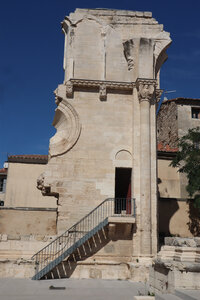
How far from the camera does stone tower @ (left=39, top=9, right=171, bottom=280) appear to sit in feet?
47.0

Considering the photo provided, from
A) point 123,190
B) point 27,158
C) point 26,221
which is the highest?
point 27,158

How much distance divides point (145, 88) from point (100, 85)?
207 centimetres

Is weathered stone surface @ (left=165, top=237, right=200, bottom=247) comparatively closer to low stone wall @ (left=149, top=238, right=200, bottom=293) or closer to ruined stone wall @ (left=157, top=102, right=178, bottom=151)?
low stone wall @ (left=149, top=238, right=200, bottom=293)

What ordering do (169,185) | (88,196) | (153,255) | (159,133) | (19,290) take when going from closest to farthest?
(19,290) < (153,255) < (88,196) < (169,185) < (159,133)

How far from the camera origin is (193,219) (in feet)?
62.5

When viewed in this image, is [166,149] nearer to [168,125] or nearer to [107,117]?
[168,125]

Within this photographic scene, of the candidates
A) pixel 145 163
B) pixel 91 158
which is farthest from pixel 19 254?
pixel 145 163

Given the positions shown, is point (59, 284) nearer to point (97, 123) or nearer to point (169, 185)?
point (97, 123)

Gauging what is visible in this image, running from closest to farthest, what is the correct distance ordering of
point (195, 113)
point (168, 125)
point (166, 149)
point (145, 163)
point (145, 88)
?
point (145, 163), point (145, 88), point (166, 149), point (195, 113), point (168, 125)

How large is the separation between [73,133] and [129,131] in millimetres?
2545

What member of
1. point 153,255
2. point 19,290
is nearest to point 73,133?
point 153,255

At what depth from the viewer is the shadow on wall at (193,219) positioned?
61.4 feet

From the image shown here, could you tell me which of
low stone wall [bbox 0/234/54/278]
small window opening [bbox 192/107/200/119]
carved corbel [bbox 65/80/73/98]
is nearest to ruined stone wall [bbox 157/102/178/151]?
small window opening [bbox 192/107/200/119]

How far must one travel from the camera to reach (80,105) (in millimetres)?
15648
